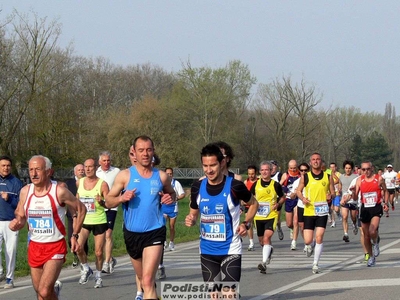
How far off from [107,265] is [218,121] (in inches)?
2048

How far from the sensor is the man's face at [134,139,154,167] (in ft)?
26.2

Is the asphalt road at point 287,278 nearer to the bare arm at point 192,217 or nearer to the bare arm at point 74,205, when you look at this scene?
the bare arm at point 192,217

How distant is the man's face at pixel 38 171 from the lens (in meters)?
7.86

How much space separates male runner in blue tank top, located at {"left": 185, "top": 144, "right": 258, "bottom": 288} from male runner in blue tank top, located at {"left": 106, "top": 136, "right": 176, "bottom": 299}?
0.51 meters

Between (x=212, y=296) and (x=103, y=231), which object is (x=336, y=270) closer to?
(x=103, y=231)

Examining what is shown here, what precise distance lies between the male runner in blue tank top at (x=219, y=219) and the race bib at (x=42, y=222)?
1.61m

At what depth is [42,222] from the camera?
25.9 ft

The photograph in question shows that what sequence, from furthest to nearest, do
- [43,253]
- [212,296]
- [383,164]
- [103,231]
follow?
[383,164], [103,231], [43,253], [212,296]

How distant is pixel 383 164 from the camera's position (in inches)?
3728

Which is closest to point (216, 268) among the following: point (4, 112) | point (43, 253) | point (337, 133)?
point (43, 253)

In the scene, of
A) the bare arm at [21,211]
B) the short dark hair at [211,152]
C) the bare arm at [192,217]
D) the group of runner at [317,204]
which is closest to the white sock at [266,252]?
the group of runner at [317,204]

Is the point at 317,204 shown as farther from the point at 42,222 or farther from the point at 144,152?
the point at 42,222

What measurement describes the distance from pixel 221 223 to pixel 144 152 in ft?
3.74

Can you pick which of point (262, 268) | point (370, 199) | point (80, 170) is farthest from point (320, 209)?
point (80, 170)
